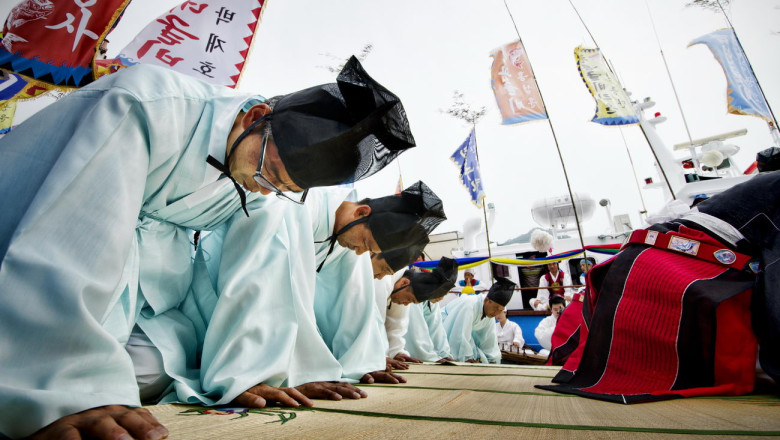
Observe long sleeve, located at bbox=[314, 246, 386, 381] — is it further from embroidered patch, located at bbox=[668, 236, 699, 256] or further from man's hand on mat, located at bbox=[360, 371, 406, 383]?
embroidered patch, located at bbox=[668, 236, 699, 256]

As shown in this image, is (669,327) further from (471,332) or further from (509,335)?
(509,335)

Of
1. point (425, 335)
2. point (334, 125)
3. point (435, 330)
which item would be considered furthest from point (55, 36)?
point (435, 330)

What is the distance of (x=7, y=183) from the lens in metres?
0.94

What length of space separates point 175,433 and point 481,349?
19.0 ft

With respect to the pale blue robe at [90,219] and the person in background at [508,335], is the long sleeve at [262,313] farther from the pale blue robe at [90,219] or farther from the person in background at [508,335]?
the person in background at [508,335]

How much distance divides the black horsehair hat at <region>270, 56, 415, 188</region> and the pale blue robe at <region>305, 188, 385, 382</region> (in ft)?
2.61

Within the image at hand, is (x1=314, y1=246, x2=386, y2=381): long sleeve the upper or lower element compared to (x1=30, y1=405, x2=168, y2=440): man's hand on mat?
lower

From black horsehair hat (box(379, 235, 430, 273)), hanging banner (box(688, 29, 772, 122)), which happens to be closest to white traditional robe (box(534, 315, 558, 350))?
black horsehair hat (box(379, 235, 430, 273))

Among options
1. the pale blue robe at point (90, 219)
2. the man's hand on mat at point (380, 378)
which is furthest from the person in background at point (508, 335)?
the pale blue robe at point (90, 219)

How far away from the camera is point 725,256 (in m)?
1.60

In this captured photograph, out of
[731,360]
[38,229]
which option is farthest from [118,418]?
[731,360]

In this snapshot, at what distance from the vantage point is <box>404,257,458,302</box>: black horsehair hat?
382 centimetres

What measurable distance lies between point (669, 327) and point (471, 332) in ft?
14.7

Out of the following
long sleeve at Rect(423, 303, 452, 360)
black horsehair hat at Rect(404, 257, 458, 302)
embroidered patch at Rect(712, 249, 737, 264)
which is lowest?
long sleeve at Rect(423, 303, 452, 360)
